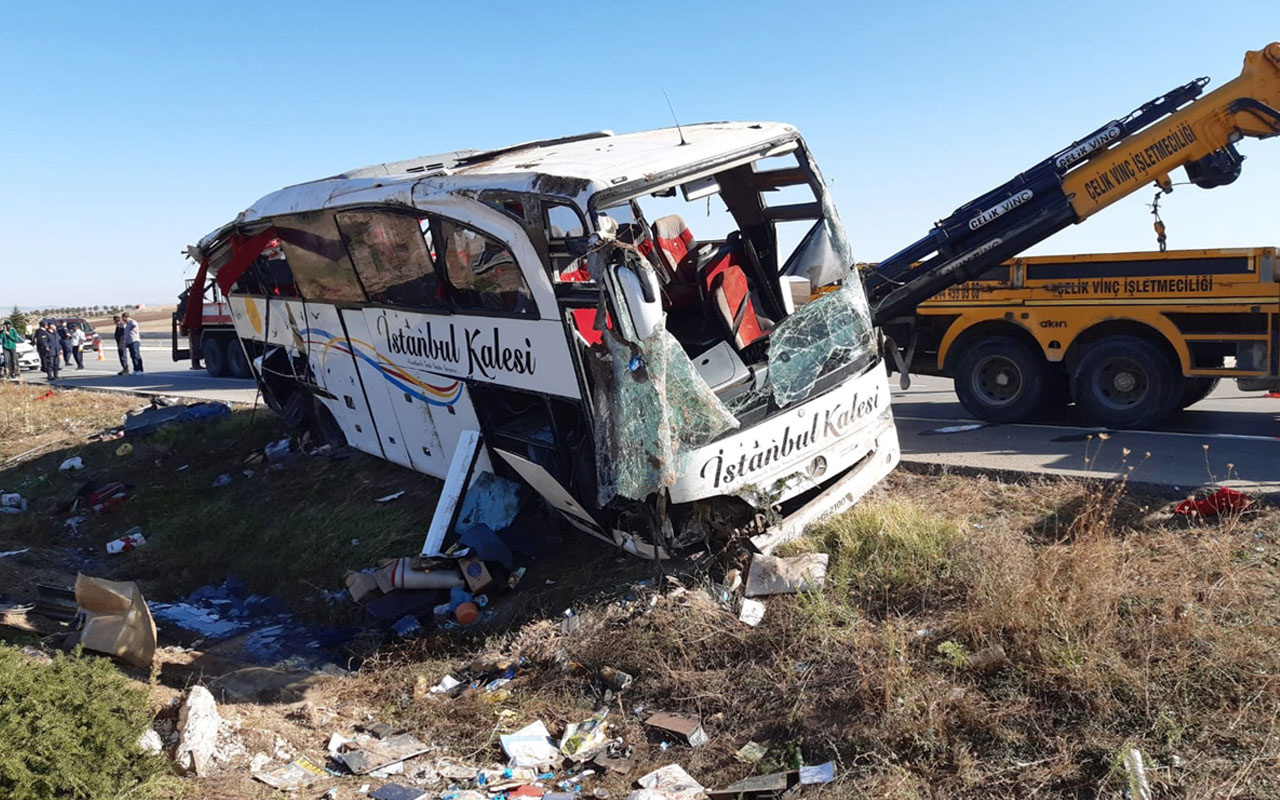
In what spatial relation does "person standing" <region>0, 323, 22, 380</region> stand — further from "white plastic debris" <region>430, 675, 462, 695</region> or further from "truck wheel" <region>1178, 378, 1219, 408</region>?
"truck wheel" <region>1178, 378, 1219, 408</region>

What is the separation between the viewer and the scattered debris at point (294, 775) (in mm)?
4688

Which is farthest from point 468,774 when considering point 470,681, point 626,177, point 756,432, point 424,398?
point 424,398

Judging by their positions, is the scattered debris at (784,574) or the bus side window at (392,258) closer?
the scattered debris at (784,574)

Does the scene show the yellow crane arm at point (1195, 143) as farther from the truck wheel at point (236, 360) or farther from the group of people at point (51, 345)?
the group of people at point (51, 345)

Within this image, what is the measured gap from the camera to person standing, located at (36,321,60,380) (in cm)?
2397

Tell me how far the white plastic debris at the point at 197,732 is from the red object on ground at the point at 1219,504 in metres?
6.01

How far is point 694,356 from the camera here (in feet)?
23.2

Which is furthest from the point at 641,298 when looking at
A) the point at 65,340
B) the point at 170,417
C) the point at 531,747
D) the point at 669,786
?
the point at 65,340

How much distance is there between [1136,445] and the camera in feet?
29.4

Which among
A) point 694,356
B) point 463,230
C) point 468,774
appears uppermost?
point 463,230

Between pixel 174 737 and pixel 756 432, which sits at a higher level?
pixel 756 432

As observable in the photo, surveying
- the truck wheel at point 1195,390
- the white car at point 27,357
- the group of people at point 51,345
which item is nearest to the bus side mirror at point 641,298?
the truck wheel at point 1195,390

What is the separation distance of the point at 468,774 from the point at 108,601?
10.3 feet

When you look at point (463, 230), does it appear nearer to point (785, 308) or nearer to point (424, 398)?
point (424, 398)
